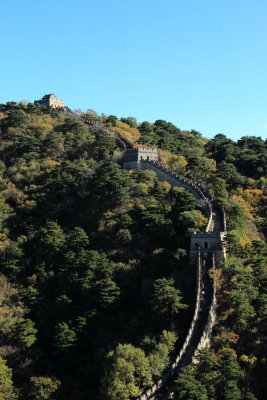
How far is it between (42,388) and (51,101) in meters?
84.2

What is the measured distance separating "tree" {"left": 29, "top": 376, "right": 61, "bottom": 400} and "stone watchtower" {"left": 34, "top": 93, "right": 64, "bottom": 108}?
81.2 metres

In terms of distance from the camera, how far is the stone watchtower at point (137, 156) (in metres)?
80.8

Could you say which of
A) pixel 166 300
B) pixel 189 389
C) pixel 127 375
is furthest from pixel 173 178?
pixel 189 389

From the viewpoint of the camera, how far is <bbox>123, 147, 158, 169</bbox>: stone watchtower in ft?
265

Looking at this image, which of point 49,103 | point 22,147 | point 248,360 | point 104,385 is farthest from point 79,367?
point 49,103

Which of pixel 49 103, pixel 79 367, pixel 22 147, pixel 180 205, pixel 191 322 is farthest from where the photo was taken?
pixel 49 103

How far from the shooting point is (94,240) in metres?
65.1

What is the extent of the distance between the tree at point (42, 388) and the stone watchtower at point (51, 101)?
81.2 metres

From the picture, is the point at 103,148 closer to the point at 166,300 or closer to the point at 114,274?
the point at 114,274

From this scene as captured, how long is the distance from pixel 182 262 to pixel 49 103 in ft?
250

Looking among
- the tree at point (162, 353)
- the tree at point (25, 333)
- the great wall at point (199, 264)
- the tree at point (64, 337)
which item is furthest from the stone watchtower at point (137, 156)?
the tree at point (162, 353)

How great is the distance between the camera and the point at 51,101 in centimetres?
11762

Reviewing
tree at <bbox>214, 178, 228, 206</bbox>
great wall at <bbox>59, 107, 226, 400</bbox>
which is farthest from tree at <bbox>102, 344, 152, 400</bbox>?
tree at <bbox>214, 178, 228, 206</bbox>

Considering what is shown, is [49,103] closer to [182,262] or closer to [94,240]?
[94,240]
